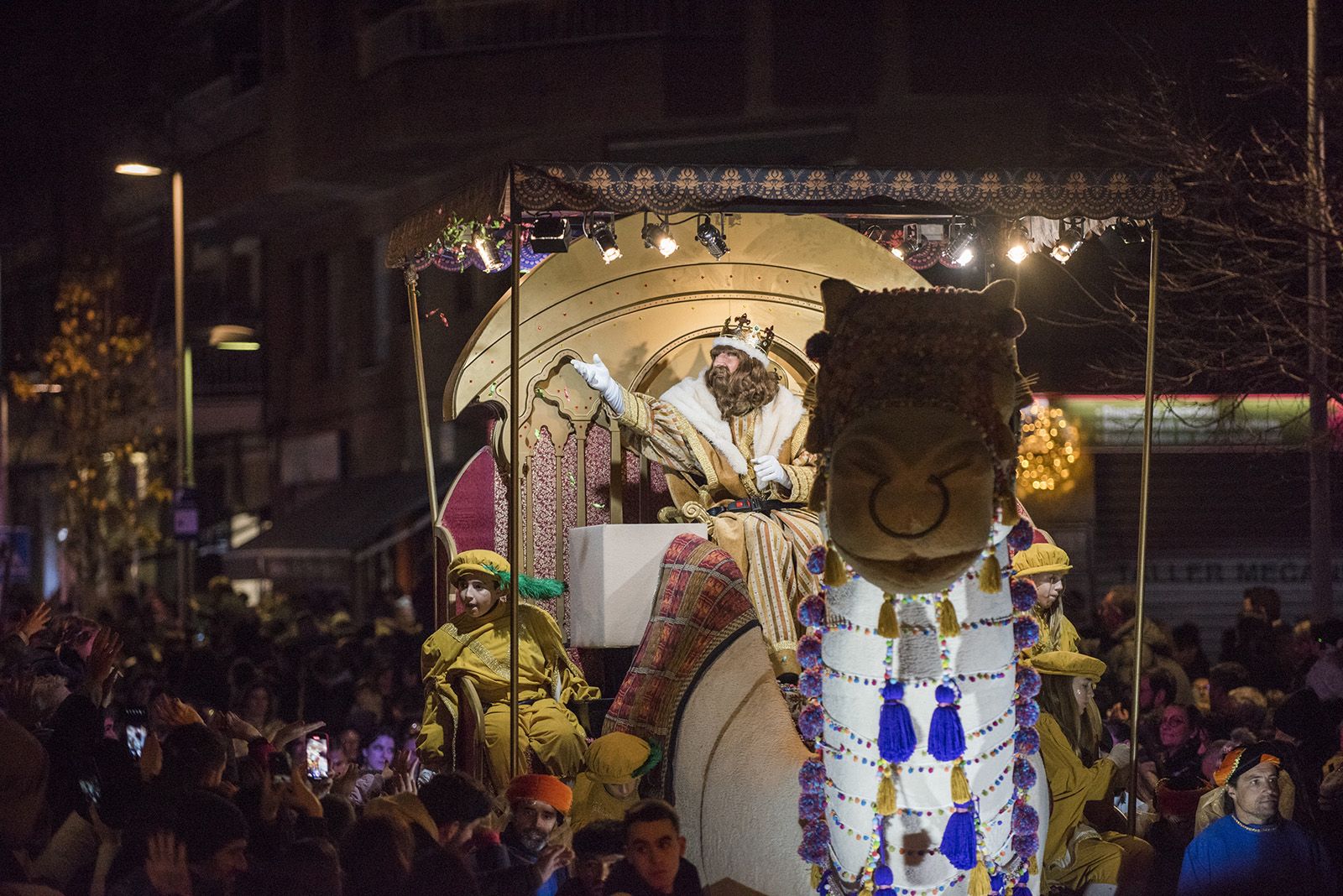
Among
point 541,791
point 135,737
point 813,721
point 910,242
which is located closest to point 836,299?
point 813,721

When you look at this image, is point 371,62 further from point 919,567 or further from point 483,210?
point 919,567

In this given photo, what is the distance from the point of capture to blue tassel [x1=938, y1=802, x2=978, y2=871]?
4.96 meters

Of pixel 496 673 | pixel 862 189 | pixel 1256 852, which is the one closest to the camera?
pixel 1256 852

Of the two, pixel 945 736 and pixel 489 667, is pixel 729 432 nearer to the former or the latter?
pixel 489 667

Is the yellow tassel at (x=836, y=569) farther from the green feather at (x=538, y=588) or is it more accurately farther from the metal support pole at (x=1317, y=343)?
the metal support pole at (x=1317, y=343)

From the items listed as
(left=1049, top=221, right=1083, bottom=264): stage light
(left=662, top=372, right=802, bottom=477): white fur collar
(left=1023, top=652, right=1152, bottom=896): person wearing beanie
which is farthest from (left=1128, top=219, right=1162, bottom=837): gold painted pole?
(left=662, top=372, right=802, bottom=477): white fur collar

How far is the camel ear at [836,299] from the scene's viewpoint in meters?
5.52

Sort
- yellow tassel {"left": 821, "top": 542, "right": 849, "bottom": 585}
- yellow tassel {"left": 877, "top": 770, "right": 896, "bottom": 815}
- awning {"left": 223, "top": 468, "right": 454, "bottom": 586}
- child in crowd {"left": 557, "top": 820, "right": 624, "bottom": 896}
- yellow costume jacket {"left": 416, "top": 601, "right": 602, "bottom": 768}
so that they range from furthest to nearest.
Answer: awning {"left": 223, "top": 468, "right": 454, "bottom": 586}
yellow costume jacket {"left": 416, "top": 601, "right": 602, "bottom": 768}
child in crowd {"left": 557, "top": 820, "right": 624, "bottom": 896}
yellow tassel {"left": 821, "top": 542, "right": 849, "bottom": 585}
yellow tassel {"left": 877, "top": 770, "right": 896, "bottom": 815}

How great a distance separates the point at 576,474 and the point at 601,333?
744 mm

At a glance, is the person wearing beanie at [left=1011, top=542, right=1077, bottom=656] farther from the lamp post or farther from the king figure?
the lamp post

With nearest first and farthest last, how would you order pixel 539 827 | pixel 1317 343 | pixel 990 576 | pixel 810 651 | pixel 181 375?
pixel 990 576
pixel 810 651
pixel 539 827
pixel 1317 343
pixel 181 375

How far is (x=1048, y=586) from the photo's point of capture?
24.3 ft

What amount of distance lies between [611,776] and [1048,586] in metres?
1.92

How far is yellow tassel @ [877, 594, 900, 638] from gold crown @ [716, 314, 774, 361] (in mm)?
4269
